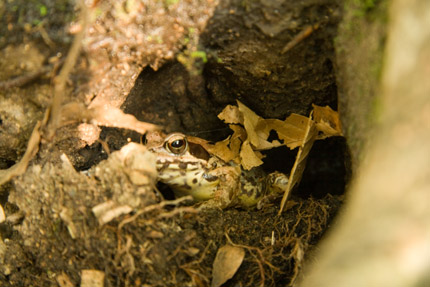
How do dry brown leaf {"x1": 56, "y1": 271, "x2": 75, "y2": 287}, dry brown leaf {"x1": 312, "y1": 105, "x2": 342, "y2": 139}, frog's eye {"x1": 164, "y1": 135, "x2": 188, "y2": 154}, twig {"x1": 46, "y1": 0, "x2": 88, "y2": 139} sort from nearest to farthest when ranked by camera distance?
1. twig {"x1": 46, "y1": 0, "x2": 88, "y2": 139}
2. dry brown leaf {"x1": 56, "y1": 271, "x2": 75, "y2": 287}
3. dry brown leaf {"x1": 312, "y1": 105, "x2": 342, "y2": 139}
4. frog's eye {"x1": 164, "y1": 135, "x2": 188, "y2": 154}

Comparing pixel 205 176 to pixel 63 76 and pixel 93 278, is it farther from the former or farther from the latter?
pixel 63 76

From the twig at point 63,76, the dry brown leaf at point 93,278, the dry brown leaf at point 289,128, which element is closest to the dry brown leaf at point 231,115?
the dry brown leaf at point 289,128

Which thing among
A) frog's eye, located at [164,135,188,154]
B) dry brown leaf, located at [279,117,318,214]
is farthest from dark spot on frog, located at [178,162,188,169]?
dry brown leaf, located at [279,117,318,214]

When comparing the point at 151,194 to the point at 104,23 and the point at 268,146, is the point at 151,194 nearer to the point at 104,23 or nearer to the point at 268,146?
the point at 104,23

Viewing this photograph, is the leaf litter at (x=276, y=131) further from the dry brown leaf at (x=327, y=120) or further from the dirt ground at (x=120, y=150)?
the dirt ground at (x=120, y=150)

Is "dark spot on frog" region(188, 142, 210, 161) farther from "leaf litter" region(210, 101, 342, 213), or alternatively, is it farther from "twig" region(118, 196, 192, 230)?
"twig" region(118, 196, 192, 230)

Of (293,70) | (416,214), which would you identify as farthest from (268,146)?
(416,214)
